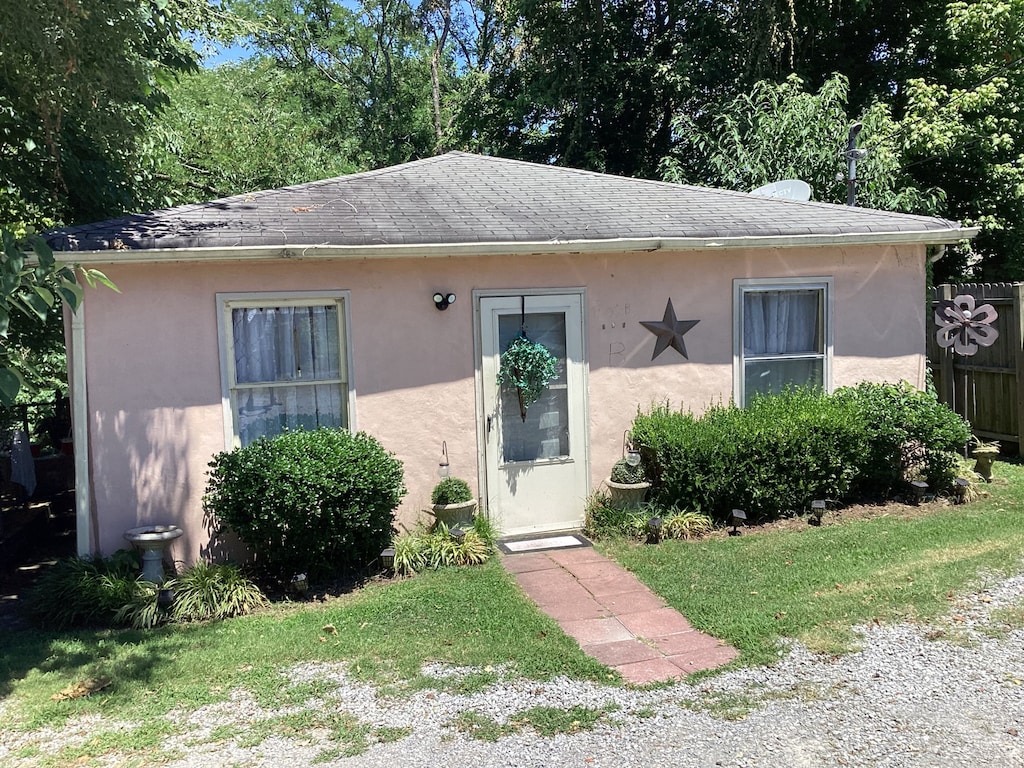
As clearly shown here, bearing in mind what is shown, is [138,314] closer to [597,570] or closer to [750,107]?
[597,570]

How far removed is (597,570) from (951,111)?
9883 millimetres

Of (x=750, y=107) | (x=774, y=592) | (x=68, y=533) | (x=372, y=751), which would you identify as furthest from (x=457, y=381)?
(x=750, y=107)

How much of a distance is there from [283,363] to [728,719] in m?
4.39

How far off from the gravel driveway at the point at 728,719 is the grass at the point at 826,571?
14.8 inches

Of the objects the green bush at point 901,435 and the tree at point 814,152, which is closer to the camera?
the green bush at point 901,435

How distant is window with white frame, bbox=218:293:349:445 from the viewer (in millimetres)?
6387

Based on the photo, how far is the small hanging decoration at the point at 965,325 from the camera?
8445 millimetres

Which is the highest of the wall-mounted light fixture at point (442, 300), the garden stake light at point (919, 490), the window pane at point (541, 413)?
the wall-mounted light fixture at point (442, 300)

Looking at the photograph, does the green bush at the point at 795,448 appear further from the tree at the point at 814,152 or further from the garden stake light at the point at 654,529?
the tree at the point at 814,152

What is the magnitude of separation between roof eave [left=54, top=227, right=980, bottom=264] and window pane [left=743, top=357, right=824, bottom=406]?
46.0 inches

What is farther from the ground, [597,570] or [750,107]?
[750,107]

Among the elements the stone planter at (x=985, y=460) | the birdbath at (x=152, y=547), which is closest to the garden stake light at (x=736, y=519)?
the stone planter at (x=985, y=460)

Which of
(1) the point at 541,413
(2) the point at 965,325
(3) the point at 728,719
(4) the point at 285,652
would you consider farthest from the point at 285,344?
(2) the point at 965,325

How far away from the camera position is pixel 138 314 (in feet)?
19.9
